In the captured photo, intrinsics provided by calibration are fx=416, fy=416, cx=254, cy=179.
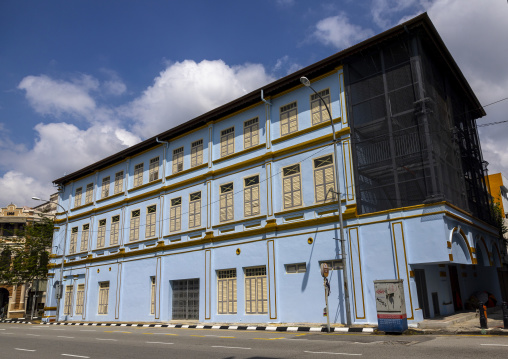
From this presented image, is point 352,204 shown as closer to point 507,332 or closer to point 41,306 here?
point 507,332

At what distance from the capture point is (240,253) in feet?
71.5

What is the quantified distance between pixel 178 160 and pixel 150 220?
4.45 m

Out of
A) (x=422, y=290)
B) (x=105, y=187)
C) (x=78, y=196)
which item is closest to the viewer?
(x=422, y=290)

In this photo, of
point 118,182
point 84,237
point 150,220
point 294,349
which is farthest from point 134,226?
point 294,349

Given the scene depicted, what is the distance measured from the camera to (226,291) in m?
22.2

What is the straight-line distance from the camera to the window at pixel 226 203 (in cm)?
2295

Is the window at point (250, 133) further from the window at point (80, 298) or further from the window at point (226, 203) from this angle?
the window at point (80, 298)

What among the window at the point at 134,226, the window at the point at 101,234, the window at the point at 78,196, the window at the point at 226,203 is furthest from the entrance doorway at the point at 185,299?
the window at the point at 78,196

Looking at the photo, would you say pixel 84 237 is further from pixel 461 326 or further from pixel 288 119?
pixel 461 326

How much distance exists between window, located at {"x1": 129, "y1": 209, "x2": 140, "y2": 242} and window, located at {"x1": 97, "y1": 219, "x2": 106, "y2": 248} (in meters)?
3.45

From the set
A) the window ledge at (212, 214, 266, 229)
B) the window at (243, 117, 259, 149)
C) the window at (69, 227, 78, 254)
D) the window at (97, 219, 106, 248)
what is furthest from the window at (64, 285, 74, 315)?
the window at (243, 117, 259, 149)

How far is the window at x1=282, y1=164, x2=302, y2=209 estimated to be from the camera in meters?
20.2

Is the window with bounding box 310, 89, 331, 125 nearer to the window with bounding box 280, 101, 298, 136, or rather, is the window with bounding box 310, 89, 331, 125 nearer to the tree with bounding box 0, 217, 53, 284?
the window with bounding box 280, 101, 298, 136

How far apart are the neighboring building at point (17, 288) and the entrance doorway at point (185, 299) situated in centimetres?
3135
